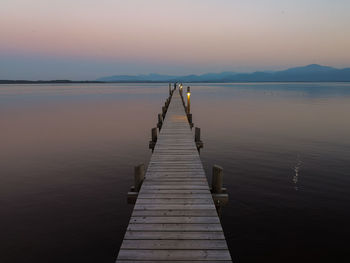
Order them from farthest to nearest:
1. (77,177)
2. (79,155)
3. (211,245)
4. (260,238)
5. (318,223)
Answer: (79,155) → (77,177) → (318,223) → (260,238) → (211,245)

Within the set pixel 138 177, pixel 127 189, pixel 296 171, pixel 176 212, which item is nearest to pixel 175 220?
pixel 176 212

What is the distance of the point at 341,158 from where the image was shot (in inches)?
703

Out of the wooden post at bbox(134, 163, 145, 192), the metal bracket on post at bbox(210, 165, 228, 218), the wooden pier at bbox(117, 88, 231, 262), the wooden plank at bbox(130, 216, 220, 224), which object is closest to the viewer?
the wooden pier at bbox(117, 88, 231, 262)

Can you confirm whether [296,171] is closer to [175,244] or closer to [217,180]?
[217,180]

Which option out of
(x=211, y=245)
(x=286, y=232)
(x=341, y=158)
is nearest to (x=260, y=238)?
(x=286, y=232)

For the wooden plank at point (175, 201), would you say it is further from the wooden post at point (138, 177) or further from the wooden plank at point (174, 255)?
the wooden plank at point (174, 255)

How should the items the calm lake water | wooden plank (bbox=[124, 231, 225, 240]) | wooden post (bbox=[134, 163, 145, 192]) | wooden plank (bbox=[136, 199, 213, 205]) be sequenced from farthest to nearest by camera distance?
the calm lake water < wooden post (bbox=[134, 163, 145, 192]) < wooden plank (bbox=[136, 199, 213, 205]) < wooden plank (bbox=[124, 231, 225, 240])

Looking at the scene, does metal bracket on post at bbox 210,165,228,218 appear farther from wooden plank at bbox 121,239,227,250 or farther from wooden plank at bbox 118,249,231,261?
wooden plank at bbox 118,249,231,261

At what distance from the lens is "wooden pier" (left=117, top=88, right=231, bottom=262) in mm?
5145

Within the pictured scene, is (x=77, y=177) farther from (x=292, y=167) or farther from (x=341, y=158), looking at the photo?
(x=341, y=158)

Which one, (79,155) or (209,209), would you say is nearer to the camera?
(209,209)

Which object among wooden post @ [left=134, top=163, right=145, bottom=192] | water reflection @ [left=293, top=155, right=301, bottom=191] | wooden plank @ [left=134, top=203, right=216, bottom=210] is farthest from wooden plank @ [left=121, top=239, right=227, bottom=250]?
water reflection @ [left=293, top=155, right=301, bottom=191]

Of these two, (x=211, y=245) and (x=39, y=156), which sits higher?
(x=211, y=245)

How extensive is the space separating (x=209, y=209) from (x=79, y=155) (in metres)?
14.6
